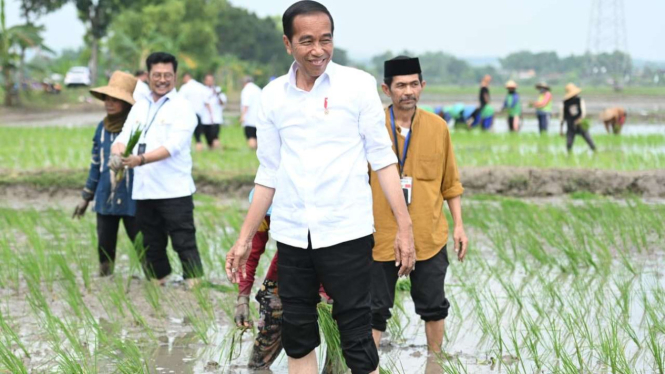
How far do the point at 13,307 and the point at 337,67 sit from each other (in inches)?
108

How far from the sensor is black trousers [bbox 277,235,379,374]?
124 inches

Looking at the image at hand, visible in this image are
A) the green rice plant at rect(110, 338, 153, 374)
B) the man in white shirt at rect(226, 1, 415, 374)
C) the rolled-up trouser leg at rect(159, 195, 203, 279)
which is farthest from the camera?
the rolled-up trouser leg at rect(159, 195, 203, 279)

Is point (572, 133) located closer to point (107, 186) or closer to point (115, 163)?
point (107, 186)

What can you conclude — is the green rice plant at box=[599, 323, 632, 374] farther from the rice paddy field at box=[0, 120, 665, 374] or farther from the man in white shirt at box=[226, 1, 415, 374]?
the man in white shirt at box=[226, 1, 415, 374]

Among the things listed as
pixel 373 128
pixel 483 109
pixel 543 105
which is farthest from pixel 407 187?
pixel 483 109

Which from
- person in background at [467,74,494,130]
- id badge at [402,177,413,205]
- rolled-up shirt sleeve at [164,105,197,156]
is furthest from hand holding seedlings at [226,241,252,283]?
person in background at [467,74,494,130]

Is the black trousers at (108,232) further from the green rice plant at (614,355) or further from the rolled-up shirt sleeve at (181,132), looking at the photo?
the green rice plant at (614,355)

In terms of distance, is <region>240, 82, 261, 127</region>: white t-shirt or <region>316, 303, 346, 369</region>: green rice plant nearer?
<region>316, 303, 346, 369</region>: green rice plant

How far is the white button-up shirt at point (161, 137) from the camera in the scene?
17.9 feet

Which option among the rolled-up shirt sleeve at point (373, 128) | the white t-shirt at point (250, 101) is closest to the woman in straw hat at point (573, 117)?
the white t-shirt at point (250, 101)

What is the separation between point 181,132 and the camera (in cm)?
544

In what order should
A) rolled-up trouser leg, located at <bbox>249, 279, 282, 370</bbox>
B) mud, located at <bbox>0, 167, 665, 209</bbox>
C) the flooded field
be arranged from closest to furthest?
rolled-up trouser leg, located at <bbox>249, 279, 282, 370</bbox>
the flooded field
mud, located at <bbox>0, 167, 665, 209</bbox>

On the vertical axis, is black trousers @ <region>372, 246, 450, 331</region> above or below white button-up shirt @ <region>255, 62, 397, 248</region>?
below

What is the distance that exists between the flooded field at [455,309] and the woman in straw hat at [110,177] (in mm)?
213
